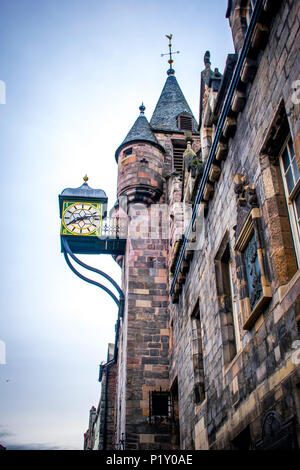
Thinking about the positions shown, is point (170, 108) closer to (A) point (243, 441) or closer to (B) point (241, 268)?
(B) point (241, 268)

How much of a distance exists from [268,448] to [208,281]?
382cm

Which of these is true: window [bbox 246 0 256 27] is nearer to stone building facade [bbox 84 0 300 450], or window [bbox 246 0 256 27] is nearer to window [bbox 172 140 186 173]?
stone building facade [bbox 84 0 300 450]

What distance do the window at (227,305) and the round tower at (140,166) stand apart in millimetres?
9647

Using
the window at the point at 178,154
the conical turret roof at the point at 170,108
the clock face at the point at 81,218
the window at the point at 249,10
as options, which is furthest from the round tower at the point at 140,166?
the window at the point at 249,10

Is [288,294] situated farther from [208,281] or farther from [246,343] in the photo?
[208,281]

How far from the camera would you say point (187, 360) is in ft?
35.4

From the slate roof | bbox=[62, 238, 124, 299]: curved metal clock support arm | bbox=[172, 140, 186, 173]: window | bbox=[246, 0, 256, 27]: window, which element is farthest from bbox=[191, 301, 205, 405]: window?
the slate roof

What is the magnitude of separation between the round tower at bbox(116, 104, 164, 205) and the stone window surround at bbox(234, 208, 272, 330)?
437 inches

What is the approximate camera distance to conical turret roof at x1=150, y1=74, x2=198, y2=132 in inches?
851

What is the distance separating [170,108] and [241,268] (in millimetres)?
17327

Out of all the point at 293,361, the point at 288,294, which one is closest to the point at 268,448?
the point at 293,361

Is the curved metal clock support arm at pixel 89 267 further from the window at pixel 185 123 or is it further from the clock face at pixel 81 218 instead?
the window at pixel 185 123

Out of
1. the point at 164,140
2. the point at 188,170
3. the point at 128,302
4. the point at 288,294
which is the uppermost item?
the point at 164,140

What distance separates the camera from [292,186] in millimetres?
5797
